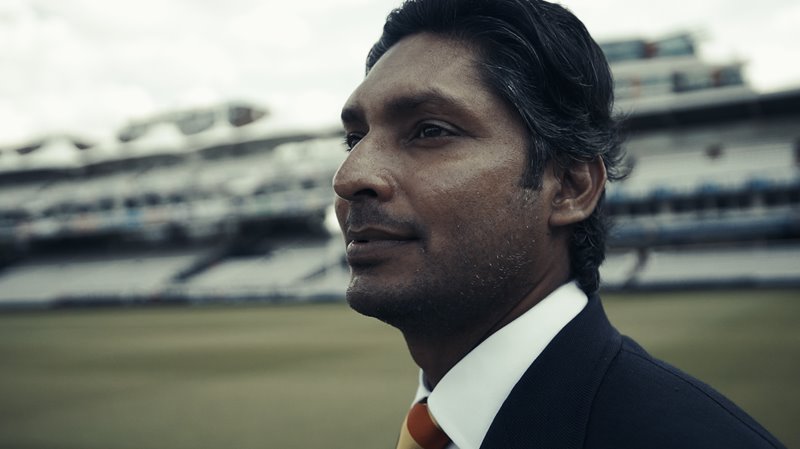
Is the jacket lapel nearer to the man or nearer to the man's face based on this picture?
the man

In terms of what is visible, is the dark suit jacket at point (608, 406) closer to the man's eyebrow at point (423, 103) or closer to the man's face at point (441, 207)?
the man's face at point (441, 207)

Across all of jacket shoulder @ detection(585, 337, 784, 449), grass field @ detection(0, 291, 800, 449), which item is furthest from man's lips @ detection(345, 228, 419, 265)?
grass field @ detection(0, 291, 800, 449)

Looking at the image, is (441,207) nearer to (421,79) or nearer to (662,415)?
(421,79)

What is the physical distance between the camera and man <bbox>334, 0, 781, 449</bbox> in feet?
4.37

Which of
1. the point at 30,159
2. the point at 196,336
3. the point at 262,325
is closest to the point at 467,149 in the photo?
the point at 196,336

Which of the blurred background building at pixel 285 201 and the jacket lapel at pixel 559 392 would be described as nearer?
the jacket lapel at pixel 559 392

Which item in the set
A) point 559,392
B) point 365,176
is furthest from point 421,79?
point 559,392

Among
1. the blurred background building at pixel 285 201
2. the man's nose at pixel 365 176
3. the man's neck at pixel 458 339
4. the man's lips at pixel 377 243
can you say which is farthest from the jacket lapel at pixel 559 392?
the blurred background building at pixel 285 201

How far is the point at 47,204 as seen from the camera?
42.9 metres

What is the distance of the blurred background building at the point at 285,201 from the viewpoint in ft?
89.7

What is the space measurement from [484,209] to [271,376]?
8.86m

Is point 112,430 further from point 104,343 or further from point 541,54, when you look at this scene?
point 104,343

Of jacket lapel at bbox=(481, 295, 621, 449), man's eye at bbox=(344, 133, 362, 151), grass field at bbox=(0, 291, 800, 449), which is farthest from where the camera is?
grass field at bbox=(0, 291, 800, 449)

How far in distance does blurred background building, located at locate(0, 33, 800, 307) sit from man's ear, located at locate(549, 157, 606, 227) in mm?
23230
